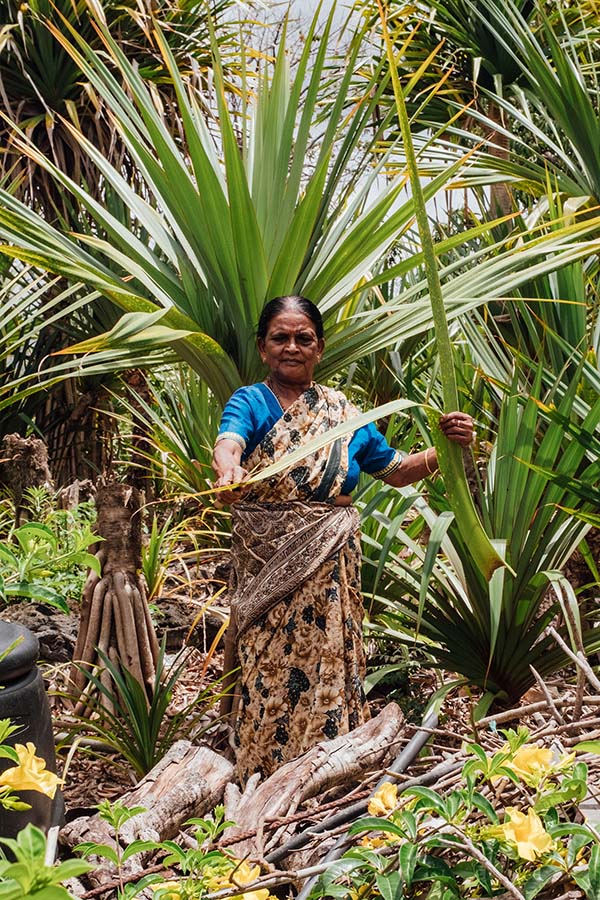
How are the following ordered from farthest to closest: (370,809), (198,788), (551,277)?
(551,277) < (198,788) < (370,809)

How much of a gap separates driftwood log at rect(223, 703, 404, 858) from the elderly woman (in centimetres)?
36

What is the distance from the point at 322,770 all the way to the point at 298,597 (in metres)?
0.63

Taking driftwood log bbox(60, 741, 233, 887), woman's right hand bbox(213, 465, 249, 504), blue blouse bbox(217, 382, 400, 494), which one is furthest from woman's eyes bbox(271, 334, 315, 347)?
driftwood log bbox(60, 741, 233, 887)

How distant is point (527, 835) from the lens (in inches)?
31.3

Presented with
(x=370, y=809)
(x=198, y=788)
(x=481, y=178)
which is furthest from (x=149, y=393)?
(x=370, y=809)

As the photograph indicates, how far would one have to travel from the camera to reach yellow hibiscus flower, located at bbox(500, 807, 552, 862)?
2.57ft

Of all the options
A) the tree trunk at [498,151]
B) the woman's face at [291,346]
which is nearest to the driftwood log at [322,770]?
the woman's face at [291,346]

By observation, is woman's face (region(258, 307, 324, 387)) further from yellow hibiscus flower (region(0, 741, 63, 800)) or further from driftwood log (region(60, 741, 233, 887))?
yellow hibiscus flower (region(0, 741, 63, 800))

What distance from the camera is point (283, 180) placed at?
290cm

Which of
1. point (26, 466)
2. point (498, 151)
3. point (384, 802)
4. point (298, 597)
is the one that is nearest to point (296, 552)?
point (298, 597)

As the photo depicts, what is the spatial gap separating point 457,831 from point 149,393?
491 centimetres

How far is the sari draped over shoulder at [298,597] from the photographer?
2.53 metres

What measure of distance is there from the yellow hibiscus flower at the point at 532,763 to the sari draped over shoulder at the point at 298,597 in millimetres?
1636

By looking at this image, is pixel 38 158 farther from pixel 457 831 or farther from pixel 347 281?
pixel 457 831
